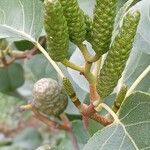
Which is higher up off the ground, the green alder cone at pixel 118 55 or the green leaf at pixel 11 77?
the green alder cone at pixel 118 55

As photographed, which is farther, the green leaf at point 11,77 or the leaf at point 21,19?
the green leaf at point 11,77

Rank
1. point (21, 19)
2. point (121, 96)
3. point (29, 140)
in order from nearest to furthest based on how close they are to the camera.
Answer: point (121, 96) < point (21, 19) < point (29, 140)

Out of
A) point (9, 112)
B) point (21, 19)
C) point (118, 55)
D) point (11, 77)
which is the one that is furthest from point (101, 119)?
point (9, 112)

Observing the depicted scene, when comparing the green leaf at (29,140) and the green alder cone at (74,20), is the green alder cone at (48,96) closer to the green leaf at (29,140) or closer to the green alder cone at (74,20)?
the green alder cone at (74,20)

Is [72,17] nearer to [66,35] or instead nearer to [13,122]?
[66,35]

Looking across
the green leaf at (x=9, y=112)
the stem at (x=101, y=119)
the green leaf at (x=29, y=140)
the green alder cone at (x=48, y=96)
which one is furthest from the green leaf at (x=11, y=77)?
the green leaf at (x=9, y=112)

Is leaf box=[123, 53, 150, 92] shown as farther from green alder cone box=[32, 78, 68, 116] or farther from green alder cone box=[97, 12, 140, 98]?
green alder cone box=[97, 12, 140, 98]

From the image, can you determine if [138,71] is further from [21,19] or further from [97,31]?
[97,31]
